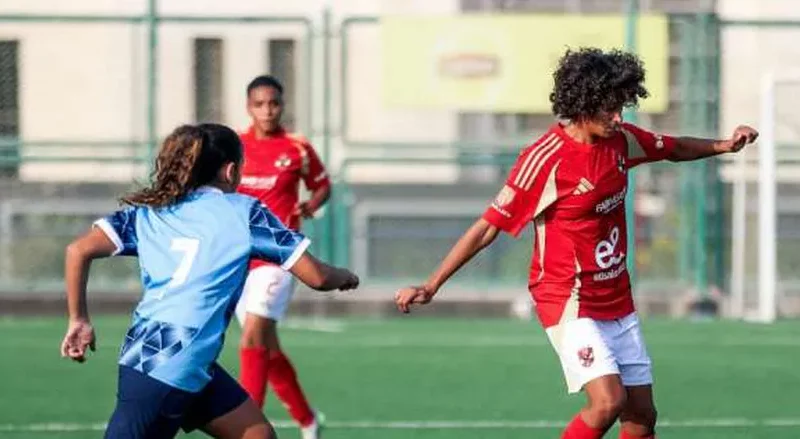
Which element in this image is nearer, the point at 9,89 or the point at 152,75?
the point at 152,75

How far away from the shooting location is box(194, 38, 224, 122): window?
67.5ft

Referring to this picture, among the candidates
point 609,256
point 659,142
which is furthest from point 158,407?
point 659,142

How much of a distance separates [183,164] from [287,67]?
45.8 ft

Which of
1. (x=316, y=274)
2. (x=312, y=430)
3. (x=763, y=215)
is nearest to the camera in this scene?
(x=316, y=274)

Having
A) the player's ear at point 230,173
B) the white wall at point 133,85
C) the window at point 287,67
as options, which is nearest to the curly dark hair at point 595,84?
the player's ear at point 230,173

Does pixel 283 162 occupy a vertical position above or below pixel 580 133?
below

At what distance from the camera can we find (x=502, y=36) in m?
19.8

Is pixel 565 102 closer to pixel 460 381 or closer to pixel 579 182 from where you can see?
pixel 579 182

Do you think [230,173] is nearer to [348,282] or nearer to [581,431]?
[348,282]

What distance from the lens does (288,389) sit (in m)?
10.0

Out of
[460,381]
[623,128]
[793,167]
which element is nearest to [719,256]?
[793,167]

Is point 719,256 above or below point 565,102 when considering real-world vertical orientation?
below

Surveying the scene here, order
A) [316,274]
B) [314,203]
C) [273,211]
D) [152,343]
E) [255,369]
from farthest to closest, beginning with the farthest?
1. [314,203]
2. [273,211]
3. [255,369]
4. [316,274]
5. [152,343]

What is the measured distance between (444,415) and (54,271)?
9.56 meters
